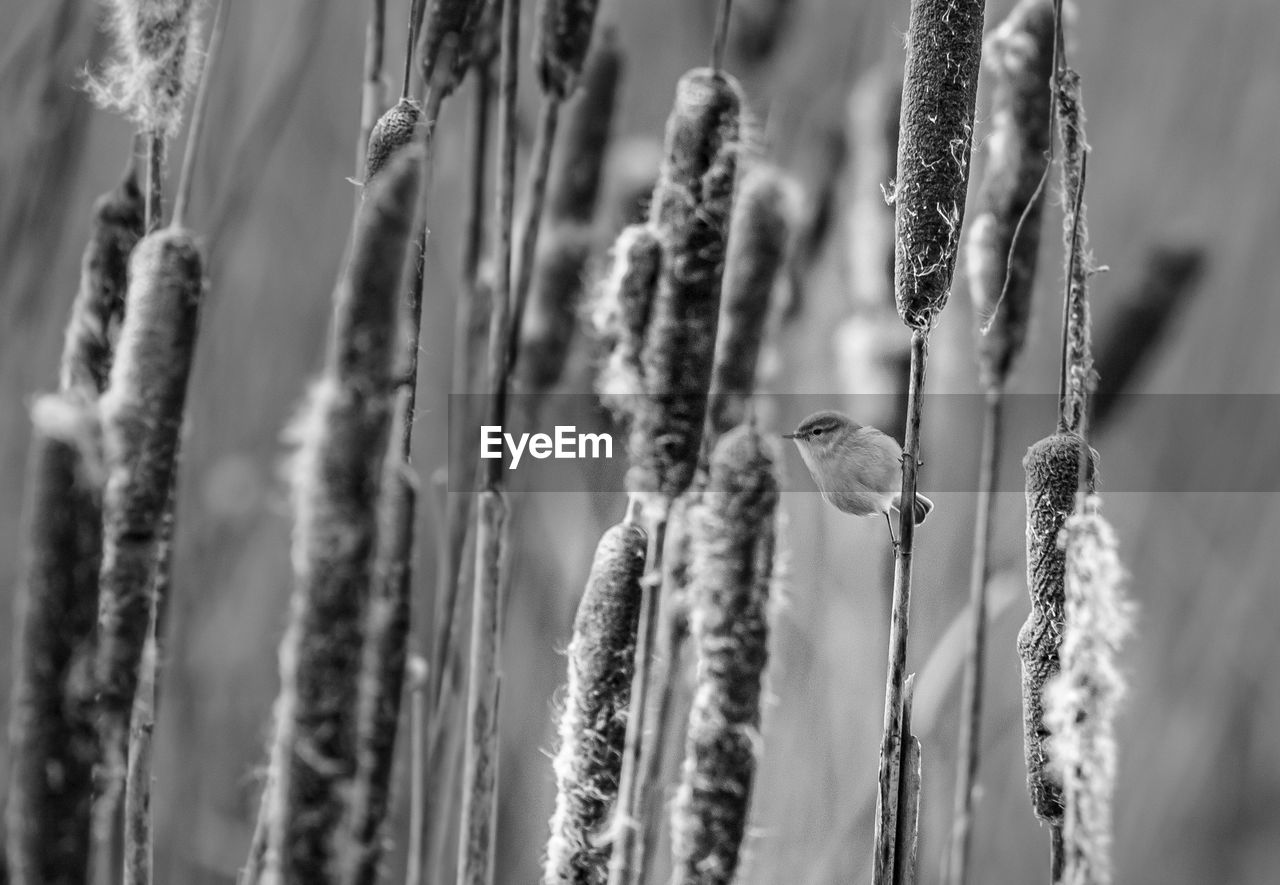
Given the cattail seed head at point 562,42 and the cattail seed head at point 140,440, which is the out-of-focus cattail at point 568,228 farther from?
the cattail seed head at point 140,440

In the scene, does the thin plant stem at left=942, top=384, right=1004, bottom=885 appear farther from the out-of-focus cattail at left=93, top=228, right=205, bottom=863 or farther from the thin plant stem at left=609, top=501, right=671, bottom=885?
the out-of-focus cattail at left=93, top=228, right=205, bottom=863

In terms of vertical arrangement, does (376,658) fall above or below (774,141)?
below

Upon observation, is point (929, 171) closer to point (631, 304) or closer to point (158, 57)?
point (631, 304)

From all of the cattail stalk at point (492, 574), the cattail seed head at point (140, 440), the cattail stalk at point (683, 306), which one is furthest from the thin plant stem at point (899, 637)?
the cattail seed head at point (140, 440)

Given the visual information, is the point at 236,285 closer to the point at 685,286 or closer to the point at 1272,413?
the point at 685,286

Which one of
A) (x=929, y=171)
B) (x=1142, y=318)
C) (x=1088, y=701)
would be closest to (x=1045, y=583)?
(x=1088, y=701)

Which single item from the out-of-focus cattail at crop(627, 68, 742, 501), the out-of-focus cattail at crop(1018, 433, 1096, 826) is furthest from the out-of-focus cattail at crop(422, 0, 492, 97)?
the out-of-focus cattail at crop(1018, 433, 1096, 826)

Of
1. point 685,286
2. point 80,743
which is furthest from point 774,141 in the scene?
point 80,743
